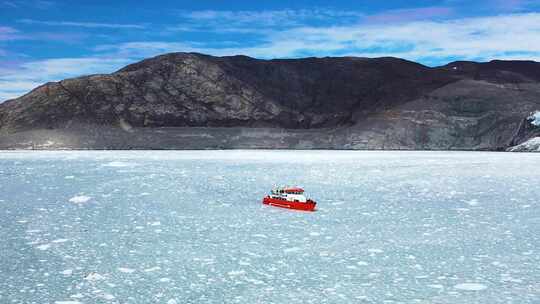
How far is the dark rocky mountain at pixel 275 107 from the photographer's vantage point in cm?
11300

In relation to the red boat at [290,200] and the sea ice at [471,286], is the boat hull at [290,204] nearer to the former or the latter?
the red boat at [290,200]

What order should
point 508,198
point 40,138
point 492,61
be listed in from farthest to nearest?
point 492,61, point 40,138, point 508,198

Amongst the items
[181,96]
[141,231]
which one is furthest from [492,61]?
[141,231]

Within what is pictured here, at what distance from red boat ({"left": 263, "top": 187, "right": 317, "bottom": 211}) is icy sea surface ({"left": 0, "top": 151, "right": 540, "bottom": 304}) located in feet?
1.60

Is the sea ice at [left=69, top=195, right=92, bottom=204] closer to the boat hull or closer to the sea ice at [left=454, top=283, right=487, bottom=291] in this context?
the boat hull

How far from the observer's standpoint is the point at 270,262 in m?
11.6

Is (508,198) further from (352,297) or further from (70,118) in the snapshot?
(70,118)

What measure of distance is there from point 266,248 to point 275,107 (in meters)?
127

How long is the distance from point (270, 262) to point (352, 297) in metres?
2.64

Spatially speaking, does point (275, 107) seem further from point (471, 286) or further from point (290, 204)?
point (471, 286)

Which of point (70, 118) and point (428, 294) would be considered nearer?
point (428, 294)

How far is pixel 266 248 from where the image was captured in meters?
12.9

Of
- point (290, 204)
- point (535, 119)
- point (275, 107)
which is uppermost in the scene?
point (275, 107)

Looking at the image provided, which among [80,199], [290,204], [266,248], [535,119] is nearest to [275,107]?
[535,119]
